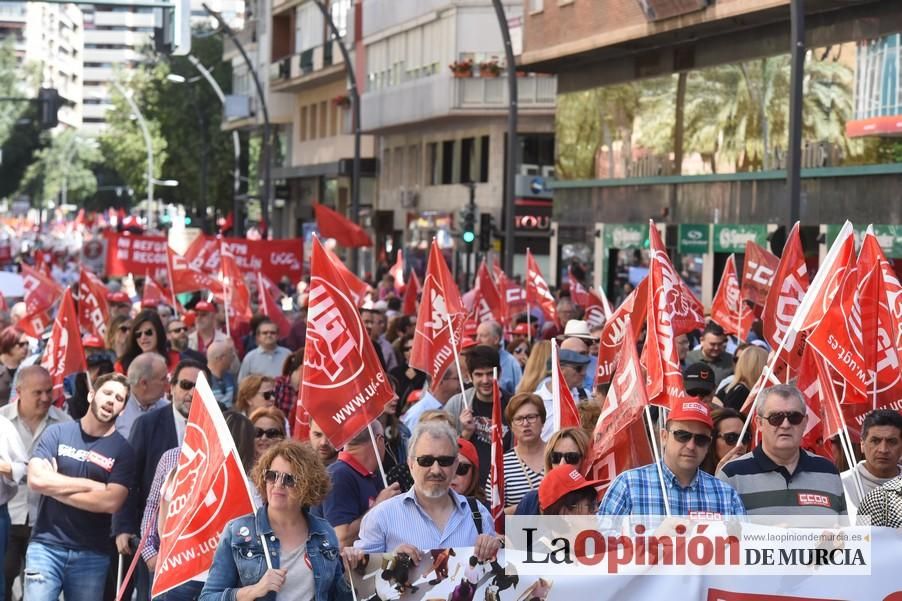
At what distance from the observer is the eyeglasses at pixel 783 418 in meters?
8.13

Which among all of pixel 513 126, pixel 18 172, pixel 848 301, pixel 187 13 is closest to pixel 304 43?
pixel 513 126

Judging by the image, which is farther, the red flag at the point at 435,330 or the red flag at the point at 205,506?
the red flag at the point at 435,330

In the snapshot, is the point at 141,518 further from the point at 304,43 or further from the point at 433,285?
the point at 304,43

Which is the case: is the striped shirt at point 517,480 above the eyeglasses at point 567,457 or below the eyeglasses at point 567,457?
below

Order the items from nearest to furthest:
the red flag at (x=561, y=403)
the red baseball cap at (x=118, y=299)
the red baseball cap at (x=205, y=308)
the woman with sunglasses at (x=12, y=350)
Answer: the red flag at (x=561, y=403), the woman with sunglasses at (x=12, y=350), the red baseball cap at (x=205, y=308), the red baseball cap at (x=118, y=299)

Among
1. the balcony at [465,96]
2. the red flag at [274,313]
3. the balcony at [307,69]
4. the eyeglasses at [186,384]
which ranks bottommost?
the red flag at [274,313]

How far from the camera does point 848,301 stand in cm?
1077

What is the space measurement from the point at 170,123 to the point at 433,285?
73.8 metres

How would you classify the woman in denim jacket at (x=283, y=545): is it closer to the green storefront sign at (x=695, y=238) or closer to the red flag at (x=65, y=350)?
the red flag at (x=65, y=350)

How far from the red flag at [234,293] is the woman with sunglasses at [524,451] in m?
12.8

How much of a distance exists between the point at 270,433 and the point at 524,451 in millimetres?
1299

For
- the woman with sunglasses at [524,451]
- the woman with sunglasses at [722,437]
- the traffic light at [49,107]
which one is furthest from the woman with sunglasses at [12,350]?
the traffic light at [49,107]

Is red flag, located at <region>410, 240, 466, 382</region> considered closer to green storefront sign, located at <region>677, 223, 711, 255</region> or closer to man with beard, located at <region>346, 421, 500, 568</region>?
man with beard, located at <region>346, 421, 500, 568</region>

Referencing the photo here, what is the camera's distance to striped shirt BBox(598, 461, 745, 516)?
24.5 feet
